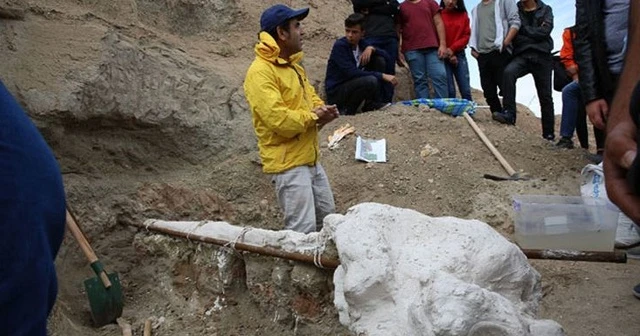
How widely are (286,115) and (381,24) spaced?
320 cm

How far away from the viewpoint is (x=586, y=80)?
2.97 m

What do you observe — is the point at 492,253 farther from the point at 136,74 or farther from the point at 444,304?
the point at 136,74

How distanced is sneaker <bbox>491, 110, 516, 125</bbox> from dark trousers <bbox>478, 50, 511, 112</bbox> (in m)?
0.17

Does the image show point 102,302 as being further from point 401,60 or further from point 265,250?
point 401,60

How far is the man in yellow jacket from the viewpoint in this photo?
3.28 meters

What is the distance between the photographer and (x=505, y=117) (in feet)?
19.4

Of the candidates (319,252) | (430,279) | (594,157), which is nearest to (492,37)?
(594,157)

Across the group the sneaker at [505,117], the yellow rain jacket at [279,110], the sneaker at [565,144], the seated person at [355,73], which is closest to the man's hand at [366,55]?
the seated person at [355,73]

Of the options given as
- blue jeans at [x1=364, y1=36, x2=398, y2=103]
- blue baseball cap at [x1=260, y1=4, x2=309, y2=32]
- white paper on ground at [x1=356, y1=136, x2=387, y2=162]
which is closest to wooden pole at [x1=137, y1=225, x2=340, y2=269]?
blue baseball cap at [x1=260, y1=4, x2=309, y2=32]

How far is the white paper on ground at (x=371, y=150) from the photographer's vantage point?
510cm

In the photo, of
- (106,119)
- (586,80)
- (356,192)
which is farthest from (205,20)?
(586,80)

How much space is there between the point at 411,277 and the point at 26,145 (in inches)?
48.2

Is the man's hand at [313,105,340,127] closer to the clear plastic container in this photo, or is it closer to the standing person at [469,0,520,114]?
the clear plastic container

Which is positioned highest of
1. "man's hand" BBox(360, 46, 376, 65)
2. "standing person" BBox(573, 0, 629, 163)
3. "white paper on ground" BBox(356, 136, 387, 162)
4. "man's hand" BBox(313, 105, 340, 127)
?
"standing person" BBox(573, 0, 629, 163)
